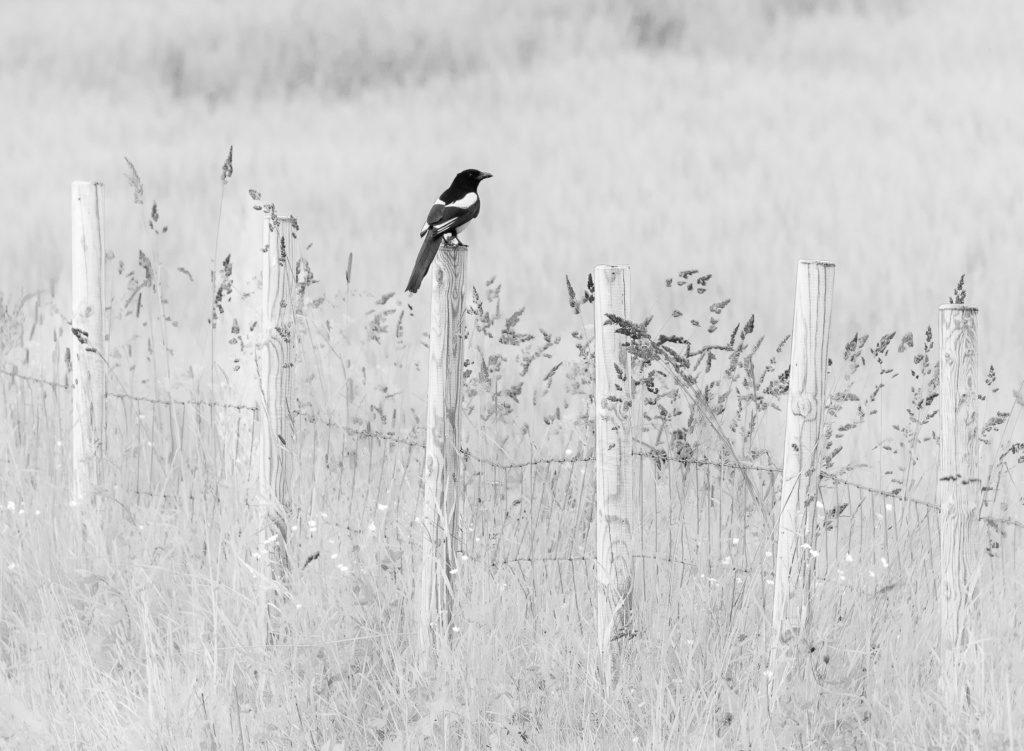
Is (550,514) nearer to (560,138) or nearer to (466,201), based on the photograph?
(466,201)

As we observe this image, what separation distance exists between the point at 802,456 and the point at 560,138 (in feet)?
26.4

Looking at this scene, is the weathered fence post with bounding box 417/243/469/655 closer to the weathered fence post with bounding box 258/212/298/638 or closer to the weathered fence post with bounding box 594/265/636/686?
the weathered fence post with bounding box 594/265/636/686

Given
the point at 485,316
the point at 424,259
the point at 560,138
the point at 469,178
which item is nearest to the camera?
the point at 424,259

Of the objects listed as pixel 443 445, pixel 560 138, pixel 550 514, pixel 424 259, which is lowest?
pixel 550 514

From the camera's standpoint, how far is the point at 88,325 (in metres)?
4.77

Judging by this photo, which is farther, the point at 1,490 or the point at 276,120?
the point at 276,120

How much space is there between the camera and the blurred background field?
7969 millimetres

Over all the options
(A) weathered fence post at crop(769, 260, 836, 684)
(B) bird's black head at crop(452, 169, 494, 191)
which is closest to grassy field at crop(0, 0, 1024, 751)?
(A) weathered fence post at crop(769, 260, 836, 684)

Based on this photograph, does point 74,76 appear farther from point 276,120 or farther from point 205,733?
point 205,733

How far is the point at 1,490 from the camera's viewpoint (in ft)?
15.5

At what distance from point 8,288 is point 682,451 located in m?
6.89

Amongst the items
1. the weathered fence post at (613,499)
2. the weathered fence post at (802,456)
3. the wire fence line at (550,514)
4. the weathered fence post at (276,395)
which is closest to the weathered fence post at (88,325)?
the wire fence line at (550,514)

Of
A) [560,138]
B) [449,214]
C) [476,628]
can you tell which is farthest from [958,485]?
[560,138]

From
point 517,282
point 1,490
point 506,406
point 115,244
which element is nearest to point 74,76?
point 115,244
